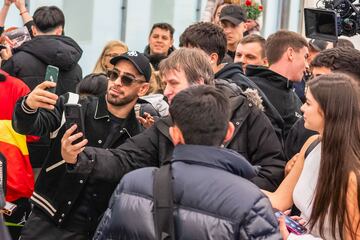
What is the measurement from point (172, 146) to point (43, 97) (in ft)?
2.41

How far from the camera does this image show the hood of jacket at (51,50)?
765 centimetres

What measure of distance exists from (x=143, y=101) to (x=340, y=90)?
1.89 metres

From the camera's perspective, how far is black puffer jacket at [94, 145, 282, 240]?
11.6 feet

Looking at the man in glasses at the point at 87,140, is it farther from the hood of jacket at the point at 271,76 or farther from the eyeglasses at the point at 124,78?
the hood of jacket at the point at 271,76

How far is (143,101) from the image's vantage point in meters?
5.93

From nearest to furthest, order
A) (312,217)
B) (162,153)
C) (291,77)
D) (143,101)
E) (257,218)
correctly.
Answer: (257,218)
(312,217)
(162,153)
(143,101)
(291,77)

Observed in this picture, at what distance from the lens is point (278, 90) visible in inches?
256

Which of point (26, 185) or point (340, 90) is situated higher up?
point (340, 90)

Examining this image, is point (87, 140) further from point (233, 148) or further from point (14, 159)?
point (14, 159)

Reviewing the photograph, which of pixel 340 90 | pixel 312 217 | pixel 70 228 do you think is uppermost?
pixel 340 90

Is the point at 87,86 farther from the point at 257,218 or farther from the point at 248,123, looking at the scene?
the point at 257,218

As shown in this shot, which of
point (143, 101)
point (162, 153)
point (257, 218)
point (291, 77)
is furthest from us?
point (291, 77)

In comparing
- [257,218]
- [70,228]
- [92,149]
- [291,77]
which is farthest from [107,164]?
[291,77]

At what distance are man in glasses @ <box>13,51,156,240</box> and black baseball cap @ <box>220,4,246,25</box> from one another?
3.17 meters
